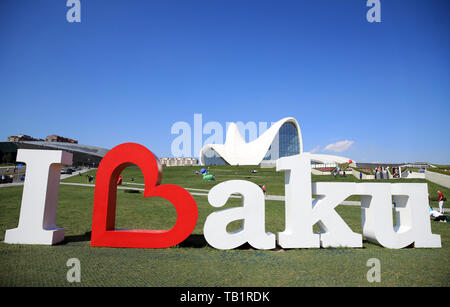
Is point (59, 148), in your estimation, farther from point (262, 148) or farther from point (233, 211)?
point (233, 211)

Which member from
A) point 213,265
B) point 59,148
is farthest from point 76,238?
point 59,148

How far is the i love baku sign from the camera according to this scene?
6605 mm

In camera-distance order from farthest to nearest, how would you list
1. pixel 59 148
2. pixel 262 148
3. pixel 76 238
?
pixel 59 148 < pixel 262 148 < pixel 76 238

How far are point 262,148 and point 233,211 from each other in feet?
192

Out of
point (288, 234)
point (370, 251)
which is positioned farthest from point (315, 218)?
point (370, 251)

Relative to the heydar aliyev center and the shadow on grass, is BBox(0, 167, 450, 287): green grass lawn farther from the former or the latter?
the heydar aliyev center

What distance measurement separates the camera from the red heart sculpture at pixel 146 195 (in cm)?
660

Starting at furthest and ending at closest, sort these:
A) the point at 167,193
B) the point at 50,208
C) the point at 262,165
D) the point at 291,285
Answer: the point at 262,165
the point at 50,208
the point at 167,193
the point at 291,285

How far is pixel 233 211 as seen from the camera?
6.69m

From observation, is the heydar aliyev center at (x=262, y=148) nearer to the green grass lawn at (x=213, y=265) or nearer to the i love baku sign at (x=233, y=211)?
the i love baku sign at (x=233, y=211)

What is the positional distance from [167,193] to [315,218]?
4.04 m

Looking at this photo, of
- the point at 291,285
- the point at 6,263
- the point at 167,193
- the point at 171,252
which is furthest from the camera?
the point at 167,193
